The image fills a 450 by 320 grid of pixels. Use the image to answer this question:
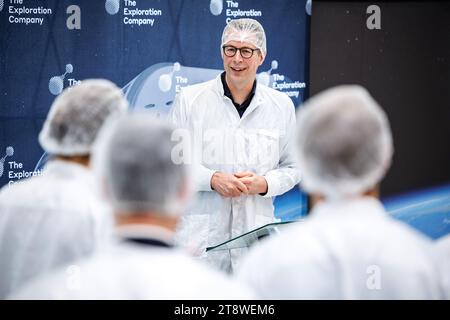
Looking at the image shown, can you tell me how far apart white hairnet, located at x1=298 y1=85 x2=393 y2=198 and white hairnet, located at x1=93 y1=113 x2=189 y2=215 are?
16.3 inches

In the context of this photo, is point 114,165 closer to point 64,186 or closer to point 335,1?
point 64,186

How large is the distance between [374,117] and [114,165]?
2.38 ft

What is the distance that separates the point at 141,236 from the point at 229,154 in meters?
2.65

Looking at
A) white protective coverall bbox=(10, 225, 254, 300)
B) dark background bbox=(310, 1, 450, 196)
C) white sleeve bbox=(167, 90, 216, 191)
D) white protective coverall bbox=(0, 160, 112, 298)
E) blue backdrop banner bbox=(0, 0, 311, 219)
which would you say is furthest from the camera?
dark background bbox=(310, 1, 450, 196)

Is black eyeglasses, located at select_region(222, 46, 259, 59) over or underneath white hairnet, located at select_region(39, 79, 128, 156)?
over

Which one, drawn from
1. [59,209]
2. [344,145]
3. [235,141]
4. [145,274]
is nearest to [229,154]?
[235,141]

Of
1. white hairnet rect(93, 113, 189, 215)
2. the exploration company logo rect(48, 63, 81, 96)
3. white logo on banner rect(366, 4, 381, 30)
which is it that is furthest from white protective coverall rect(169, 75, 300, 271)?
white hairnet rect(93, 113, 189, 215)

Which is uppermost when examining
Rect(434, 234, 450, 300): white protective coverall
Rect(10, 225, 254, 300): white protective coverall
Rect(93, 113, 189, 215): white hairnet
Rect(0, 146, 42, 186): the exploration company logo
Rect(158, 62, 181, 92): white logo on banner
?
Rect(158, 62, 181, 92): white logo on banner

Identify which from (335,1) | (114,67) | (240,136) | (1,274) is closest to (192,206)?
(240,136)

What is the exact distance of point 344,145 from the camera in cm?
212

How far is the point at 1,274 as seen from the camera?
2.65 metres

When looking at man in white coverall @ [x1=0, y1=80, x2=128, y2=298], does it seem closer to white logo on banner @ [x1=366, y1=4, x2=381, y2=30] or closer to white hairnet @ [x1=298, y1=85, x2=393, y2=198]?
white hairnet @ [x1=298, y1=85, x2=393, y2=198]

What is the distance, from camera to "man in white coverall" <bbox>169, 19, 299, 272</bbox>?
438 centimetres

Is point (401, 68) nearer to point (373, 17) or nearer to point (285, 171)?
point (373, 17)
